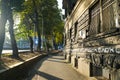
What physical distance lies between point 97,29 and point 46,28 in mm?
47571

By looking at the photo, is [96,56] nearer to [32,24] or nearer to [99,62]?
[99,62]

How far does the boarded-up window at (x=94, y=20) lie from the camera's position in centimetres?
1279

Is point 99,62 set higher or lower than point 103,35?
lower

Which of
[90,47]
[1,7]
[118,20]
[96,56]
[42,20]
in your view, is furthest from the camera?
[42,20]

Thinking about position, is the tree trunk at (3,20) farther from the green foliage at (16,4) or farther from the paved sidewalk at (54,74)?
the paved sidewalk at (54,74)

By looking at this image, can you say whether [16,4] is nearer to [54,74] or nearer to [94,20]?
[54,74]

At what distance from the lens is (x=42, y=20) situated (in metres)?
55.6

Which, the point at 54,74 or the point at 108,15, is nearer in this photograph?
the point at 108,15

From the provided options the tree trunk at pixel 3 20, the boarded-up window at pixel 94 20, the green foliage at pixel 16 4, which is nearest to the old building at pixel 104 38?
the boarded-up window at pixel 94 20

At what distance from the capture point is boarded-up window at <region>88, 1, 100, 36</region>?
12789 millimetres

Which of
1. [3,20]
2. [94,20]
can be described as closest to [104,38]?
[94,20]

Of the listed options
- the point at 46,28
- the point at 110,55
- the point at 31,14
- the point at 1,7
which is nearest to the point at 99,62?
the point at 110,55

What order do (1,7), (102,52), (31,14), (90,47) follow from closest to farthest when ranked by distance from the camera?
(102,52), (90,47), (1,7), (31,14)

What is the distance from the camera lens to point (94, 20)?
13.7 metres
